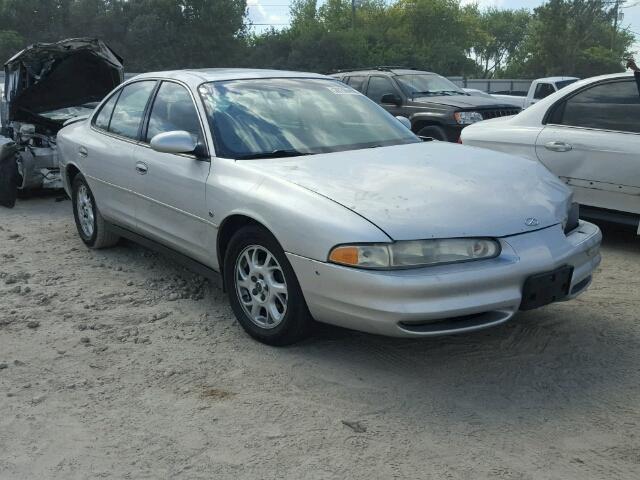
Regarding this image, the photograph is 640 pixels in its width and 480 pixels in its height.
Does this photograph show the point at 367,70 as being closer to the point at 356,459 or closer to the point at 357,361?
the point at 357,361

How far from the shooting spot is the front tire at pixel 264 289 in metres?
3.82

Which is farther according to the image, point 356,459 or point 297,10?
point 297,10

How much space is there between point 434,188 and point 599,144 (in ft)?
9.11

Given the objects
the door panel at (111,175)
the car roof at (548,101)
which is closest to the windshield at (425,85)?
the car roof at (548,101)

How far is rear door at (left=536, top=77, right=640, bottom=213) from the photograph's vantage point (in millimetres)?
5770

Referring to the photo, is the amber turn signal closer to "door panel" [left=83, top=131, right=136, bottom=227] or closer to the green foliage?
"door panel" [left=83, top=131, right=136, bottom=227]

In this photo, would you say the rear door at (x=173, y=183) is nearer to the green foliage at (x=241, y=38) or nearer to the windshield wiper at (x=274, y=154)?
the windshield wiper at (x=274, y=154)

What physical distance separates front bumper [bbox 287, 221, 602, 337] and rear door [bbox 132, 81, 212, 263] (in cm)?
101

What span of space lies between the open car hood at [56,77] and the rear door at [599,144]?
18.9 feet

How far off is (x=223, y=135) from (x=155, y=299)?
1313mm

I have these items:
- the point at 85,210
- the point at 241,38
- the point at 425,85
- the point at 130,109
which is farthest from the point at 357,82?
the point at 241,38

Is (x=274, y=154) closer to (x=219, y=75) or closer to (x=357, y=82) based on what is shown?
(x=219, y=75)

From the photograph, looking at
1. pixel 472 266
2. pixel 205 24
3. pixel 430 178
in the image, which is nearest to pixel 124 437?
pixel 472 266

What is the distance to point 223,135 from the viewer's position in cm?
448
